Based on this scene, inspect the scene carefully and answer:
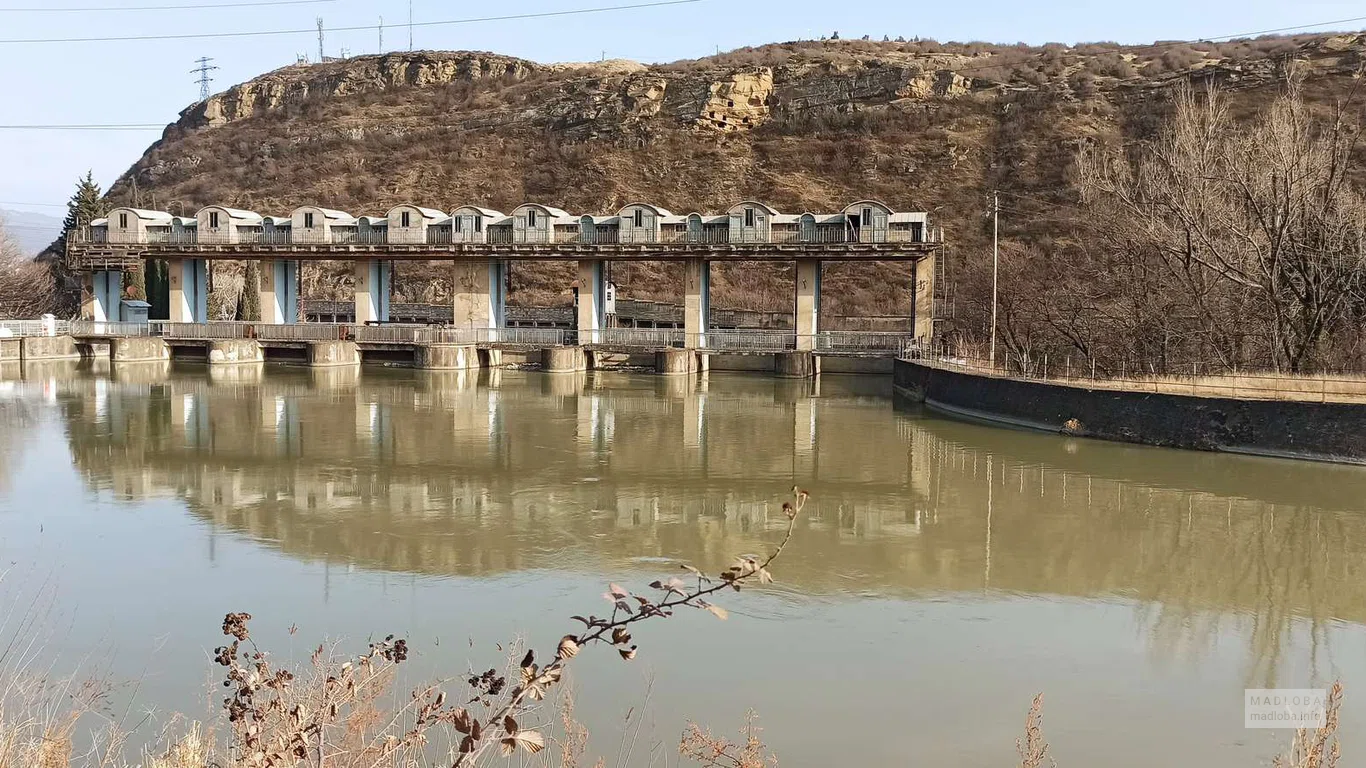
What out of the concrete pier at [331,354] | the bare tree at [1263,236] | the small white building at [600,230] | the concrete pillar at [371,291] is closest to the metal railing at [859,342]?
the small white building at [600,230]

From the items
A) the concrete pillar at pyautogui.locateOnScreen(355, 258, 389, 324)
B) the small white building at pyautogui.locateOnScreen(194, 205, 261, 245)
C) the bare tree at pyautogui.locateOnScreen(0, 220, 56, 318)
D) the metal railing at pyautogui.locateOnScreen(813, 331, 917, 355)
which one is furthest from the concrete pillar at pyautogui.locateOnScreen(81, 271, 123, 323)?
the metal railing at pyautogui.locateOnScreen(813, 331, 917, 355)

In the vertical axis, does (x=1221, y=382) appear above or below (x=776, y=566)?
above

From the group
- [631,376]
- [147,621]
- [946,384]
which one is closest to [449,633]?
[147,621]

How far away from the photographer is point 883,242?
156ft

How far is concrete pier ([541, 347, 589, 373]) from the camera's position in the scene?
4944 cm

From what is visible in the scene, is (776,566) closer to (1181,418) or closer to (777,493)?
(777,493)

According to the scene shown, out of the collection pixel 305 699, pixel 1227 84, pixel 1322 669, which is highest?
pixel 1227 84

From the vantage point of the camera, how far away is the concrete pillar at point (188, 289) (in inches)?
2219

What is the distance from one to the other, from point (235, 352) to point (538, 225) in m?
15.9

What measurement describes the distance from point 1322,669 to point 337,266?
79785mm

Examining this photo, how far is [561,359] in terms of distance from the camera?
4953 centimetres

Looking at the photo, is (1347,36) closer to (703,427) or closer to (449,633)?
(703,427)

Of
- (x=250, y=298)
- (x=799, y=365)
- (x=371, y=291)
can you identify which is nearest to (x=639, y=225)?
(x=799, y=365)

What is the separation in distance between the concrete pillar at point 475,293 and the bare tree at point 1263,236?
29.6 m
